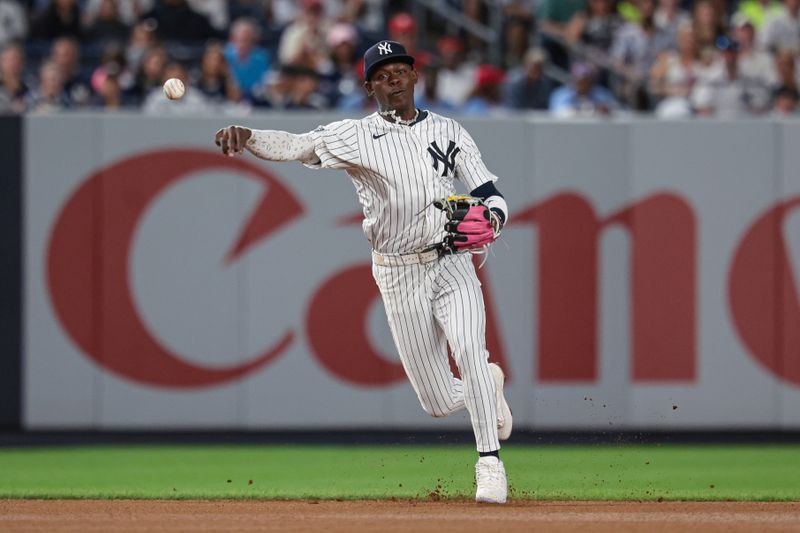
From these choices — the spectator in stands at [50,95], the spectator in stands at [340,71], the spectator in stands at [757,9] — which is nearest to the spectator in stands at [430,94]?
the spectator in stands at [340,71]

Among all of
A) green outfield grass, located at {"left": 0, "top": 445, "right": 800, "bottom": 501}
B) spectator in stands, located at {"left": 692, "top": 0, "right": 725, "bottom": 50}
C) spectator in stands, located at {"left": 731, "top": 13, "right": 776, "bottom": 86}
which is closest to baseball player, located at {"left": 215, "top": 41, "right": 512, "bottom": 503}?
green outfield grass, located at {"left": 0, "top": 445, "right": 800, "bottom": 501}

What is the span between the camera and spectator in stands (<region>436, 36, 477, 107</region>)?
534 inches

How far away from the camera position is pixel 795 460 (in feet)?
34.3

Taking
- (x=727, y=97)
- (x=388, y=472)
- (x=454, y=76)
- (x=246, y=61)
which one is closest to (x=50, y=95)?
(x=246, y=61)

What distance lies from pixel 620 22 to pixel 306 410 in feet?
19.2

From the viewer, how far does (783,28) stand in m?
14.9

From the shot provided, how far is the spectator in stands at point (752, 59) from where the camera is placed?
45.4 feet

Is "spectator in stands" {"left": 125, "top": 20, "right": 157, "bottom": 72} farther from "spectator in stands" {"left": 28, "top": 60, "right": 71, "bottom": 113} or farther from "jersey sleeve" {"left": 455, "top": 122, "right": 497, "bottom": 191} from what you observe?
"jersey sleeve" {"left": 455, "top": 122, "right": 497, "bottom": 191}

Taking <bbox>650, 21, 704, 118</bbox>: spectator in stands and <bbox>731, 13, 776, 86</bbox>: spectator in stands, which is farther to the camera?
<bbox>731, 13, 776, 86</bbox>: spectator in stands

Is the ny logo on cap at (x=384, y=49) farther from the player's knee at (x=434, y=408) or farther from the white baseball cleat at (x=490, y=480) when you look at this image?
the white baseball cleat at (x=490, y=480)

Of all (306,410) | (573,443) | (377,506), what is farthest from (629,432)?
(377,506)

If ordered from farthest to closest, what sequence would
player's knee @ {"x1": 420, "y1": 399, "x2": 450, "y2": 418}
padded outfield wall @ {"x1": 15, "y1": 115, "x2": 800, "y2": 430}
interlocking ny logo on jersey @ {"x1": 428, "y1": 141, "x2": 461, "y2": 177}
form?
padded outfield wall @ {"x1": 15, "y1": 115, "x2": 800, "y2": 430} → player's knee @ {"x1": 420, "y1": 399, "x2": 450, "y2": 418} → interlocking ny logo on jersey @ {"x1": 428, "y1": 141, "x2": 461, "y2": 177}

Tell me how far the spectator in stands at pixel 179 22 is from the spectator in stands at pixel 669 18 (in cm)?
450

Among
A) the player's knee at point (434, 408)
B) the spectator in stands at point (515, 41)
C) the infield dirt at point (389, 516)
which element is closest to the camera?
the infield dirt at point (389, 516)
